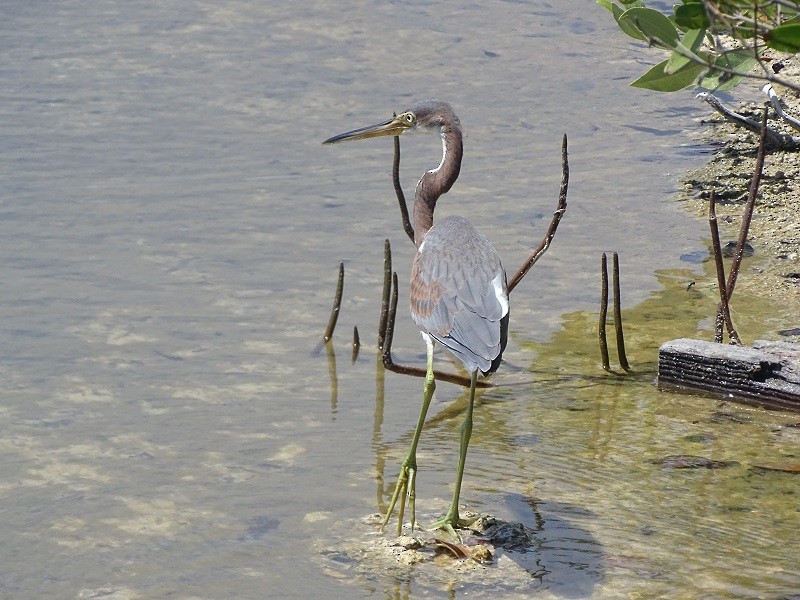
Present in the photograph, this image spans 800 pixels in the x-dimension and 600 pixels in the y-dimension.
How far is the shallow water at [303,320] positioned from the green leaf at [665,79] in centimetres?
175

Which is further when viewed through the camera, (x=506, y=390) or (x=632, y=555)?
(x=506, y=390)

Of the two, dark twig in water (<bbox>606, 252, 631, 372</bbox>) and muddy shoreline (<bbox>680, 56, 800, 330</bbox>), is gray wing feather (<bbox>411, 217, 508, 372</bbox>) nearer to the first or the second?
dark twig in water (<bbox>606, 252, 631, 372</bbox>)

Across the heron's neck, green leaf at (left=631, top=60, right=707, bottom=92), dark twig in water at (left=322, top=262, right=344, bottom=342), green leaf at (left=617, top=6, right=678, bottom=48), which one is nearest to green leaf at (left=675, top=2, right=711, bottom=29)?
green leaf at (left=617, top=6, right=678, bottom=48)

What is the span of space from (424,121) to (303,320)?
5.74 feet

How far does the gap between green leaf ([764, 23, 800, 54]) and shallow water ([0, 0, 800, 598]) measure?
6.49 feet

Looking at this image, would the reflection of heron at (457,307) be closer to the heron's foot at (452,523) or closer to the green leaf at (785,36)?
the heron's foot at (452,523)

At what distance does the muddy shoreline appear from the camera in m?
7.77

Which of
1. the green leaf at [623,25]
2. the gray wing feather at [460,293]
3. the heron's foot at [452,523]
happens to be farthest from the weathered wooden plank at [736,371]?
the green leaf at [623,25]

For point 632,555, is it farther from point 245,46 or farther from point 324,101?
point 245,46

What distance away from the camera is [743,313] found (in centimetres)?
736

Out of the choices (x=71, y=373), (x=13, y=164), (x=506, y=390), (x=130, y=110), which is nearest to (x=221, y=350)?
(x=71, y=373)

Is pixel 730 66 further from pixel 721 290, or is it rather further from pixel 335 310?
pixel 335 310

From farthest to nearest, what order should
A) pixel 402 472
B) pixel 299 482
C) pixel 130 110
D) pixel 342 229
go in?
pixel 130 110
pixel 342 229
pixel 299 482
pixel 402 472

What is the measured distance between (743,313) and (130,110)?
22.1 ft
